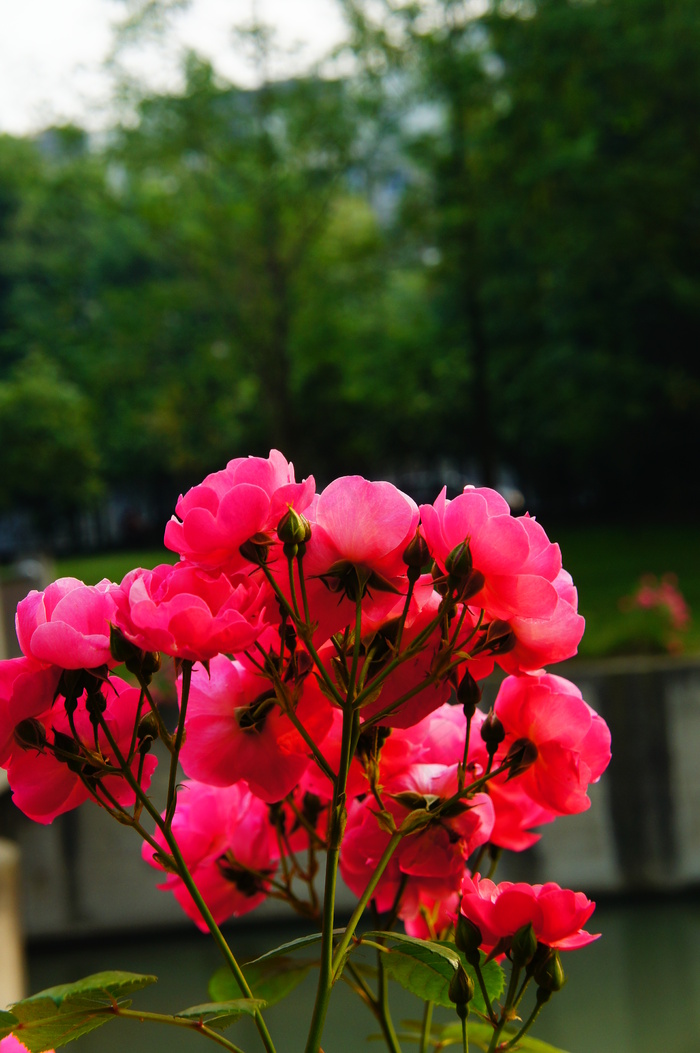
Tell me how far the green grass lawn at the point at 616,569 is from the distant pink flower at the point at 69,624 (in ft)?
19.0

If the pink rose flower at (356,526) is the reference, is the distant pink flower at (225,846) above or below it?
below

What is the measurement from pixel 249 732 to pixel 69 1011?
136 mm

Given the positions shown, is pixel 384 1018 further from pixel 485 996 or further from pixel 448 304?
pixel 448 304

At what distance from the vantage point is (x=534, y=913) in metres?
0.46

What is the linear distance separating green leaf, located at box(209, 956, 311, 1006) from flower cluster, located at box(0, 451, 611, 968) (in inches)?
2.5

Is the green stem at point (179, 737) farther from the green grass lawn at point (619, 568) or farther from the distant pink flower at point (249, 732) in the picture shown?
the green grass lawn at point (619, 568)

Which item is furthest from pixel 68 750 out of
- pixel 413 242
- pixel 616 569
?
pixel 413 242

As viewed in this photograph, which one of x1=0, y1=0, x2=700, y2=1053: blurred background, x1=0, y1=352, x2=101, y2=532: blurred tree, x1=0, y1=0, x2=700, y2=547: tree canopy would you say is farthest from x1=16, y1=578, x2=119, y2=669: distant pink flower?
x1=0, y1=352, x2=101, y2=532: blurred tree

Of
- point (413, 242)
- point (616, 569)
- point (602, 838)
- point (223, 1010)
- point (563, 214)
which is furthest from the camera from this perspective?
point (413, 242)

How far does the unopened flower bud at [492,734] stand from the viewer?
500mm

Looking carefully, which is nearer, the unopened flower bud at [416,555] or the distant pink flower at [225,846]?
the unopened flower bud at [416,555]

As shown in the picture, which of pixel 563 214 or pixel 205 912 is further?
pixel 563 214

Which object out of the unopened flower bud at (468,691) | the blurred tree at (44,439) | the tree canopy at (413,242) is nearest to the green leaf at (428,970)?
the unopened flower bud at (468,691)

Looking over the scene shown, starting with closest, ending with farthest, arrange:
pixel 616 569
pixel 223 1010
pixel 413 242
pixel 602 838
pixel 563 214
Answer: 1. pixel 223 1010
2. pixel 602 838
3. pixel 563 214
4. pixel 616 569
5. pixel 413 242
